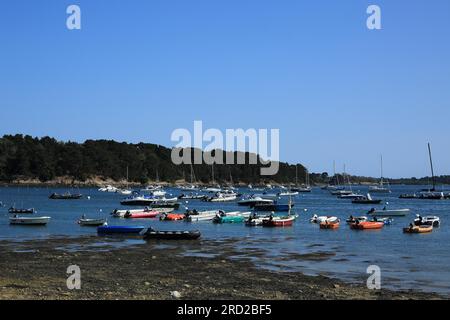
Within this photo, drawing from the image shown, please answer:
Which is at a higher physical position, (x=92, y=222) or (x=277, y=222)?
(x=92, y=222)

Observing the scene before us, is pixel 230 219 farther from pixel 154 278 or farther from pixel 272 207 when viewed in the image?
pixel 154 278

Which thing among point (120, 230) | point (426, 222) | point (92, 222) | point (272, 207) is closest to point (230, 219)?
point (92, 222)

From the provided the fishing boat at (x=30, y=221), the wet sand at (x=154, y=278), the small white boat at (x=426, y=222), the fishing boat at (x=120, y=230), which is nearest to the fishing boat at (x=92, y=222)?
the fishing boat at (x=30, y=221)

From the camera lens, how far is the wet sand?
27.3 m

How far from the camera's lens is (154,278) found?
33281mm

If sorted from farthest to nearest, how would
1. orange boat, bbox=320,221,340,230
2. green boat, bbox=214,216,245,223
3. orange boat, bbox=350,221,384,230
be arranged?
green boat, bbox=214,216,245,223, orange boat, bbox=320,221,340,230, orange boat, bbox=350,221,384,230

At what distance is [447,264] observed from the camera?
4344cm

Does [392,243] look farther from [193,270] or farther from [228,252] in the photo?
[193,270]

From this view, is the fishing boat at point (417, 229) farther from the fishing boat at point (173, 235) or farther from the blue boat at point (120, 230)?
the blue boat at point (120, 230)

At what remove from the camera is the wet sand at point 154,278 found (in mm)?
27312

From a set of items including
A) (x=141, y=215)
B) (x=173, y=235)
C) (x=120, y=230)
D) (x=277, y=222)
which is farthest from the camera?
(x=141, y=215)

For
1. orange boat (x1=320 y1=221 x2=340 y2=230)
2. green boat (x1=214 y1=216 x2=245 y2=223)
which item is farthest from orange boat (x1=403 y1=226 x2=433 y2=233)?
green boat (x1=214 y1=216 x2=245 y2=223)

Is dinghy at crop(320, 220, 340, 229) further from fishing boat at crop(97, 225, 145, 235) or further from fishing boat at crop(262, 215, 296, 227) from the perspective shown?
fishing boat at crop(97, 225, 145, 235)

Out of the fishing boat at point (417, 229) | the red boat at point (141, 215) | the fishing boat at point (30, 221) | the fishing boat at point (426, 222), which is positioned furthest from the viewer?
the red boat at point (141, 215)
